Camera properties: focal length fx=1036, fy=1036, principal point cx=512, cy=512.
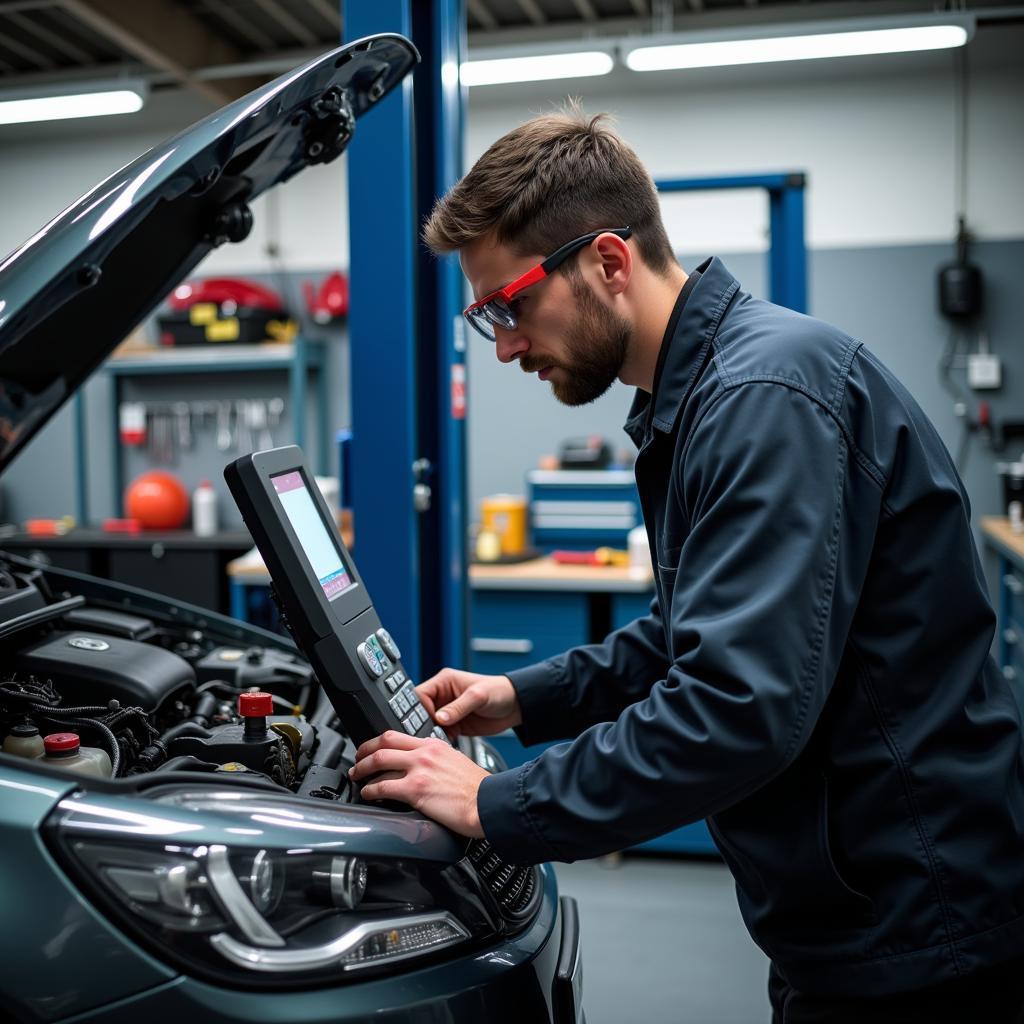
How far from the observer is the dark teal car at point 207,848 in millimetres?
872

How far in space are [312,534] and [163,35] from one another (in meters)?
5.02

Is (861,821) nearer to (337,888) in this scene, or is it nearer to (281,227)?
(337,888)

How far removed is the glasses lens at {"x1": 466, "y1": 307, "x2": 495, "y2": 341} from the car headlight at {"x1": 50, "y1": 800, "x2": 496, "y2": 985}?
609 mm

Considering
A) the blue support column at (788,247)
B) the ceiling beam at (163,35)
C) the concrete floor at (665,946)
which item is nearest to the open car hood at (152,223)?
the concrete floor at (665,946)

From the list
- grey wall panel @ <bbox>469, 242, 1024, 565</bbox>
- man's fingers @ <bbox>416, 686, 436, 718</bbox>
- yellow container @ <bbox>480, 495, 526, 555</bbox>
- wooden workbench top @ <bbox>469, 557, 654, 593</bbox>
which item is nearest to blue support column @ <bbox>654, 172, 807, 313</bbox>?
wooden workbench top @ <bbox>469, 557, 654, 593</bbox>

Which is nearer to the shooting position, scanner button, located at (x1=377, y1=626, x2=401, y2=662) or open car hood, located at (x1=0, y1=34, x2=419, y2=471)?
open car hood, located at (x1=0, y1=34, x2=419, y2=471)

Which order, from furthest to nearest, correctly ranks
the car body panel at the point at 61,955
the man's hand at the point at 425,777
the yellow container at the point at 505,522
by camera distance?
the yellow container at the point at 505,522, the man's hand at the point at 425,777, the car body panel at the point at 61,955

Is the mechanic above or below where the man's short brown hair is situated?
below

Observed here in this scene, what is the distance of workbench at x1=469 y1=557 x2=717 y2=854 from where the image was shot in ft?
11.5

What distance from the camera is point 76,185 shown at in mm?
6539

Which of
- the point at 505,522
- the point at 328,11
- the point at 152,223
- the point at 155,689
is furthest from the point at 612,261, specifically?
the point at 328,11

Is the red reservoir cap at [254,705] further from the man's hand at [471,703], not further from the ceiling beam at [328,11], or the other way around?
the ceiling beam at [328,11]

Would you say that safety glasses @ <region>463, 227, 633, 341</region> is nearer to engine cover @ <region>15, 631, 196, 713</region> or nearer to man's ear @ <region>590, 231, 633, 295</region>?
man's ear @ <region>590, 231, 633, 295</region>

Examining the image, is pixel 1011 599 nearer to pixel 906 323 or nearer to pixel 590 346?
pixel 906 323
